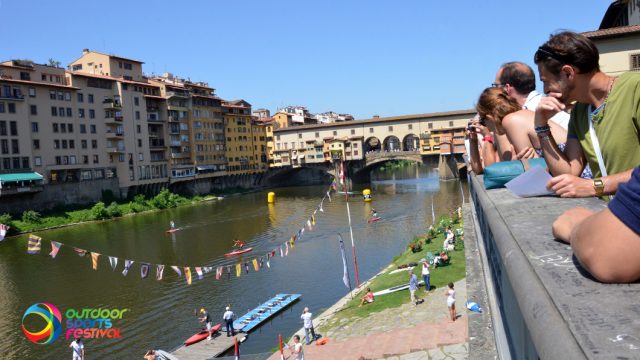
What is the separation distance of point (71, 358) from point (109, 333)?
230 centimetres

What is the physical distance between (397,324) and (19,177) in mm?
43845

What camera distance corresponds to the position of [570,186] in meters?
3.05

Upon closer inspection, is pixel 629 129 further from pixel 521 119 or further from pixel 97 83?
pixel 97 83

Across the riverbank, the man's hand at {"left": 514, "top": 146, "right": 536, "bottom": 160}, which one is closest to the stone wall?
the riverbank

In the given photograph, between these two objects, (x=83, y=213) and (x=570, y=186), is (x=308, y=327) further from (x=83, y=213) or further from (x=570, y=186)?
(x=83, y=213)

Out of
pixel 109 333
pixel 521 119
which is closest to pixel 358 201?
pixel 109 333

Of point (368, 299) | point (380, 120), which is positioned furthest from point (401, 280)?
point (380, 120)

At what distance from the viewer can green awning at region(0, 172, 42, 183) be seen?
155ft

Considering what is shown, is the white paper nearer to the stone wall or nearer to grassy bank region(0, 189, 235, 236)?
grassy bank region(0, 189, 235, 236)

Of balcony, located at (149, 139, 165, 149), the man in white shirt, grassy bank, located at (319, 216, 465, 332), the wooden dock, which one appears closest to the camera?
the man in white shirt

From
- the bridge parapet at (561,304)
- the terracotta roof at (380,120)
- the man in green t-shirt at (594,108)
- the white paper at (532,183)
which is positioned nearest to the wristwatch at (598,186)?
the man in green t-shirt at (594,108)

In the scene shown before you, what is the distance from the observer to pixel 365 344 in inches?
609

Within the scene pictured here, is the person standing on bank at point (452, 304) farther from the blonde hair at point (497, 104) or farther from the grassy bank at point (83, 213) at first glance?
the grassy bank at point (83, 213)

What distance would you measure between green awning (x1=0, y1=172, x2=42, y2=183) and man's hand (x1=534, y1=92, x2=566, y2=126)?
169 ft
